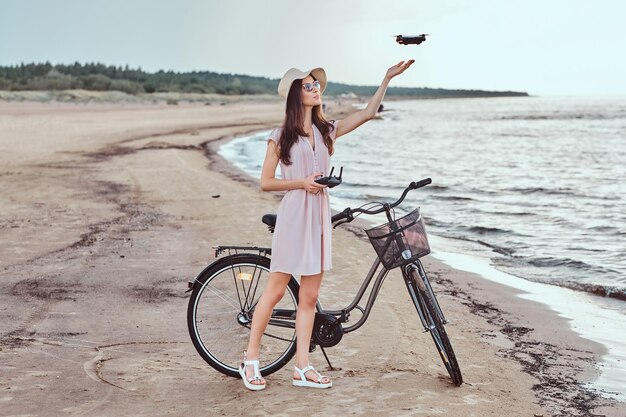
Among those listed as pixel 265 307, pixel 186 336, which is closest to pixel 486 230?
pixel 186 336

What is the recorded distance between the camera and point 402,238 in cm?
464

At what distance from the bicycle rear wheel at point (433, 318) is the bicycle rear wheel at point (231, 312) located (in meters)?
0.73

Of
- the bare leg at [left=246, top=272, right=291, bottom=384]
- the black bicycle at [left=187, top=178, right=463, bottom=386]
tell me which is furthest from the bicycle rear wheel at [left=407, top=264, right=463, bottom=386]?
the bare leg at [left=246, top=272, right=291, bottom=384]

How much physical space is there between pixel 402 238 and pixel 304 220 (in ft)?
1.96

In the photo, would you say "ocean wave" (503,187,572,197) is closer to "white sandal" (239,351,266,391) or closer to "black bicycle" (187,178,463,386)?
"black bicycle" (187,178,463,386)

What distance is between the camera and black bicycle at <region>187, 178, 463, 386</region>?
4648 mm

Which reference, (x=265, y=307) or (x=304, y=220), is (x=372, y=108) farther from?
(x=265, y=307)

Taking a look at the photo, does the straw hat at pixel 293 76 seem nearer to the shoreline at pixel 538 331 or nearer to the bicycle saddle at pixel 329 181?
the bicycle saddle at pixel 329 181

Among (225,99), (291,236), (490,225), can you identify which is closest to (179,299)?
(291,236)

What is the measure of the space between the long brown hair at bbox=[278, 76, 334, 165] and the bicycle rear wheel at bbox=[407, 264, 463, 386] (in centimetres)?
93

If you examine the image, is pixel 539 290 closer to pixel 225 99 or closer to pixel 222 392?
pixel 222 392

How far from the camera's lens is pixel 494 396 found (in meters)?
4.66

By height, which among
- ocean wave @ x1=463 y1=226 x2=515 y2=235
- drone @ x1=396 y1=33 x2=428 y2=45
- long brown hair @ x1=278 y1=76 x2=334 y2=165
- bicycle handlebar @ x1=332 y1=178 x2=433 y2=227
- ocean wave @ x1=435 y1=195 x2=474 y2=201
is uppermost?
drone @ x1=396 y1=33 x2=428 y2=45

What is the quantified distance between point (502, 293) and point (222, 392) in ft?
13.6
